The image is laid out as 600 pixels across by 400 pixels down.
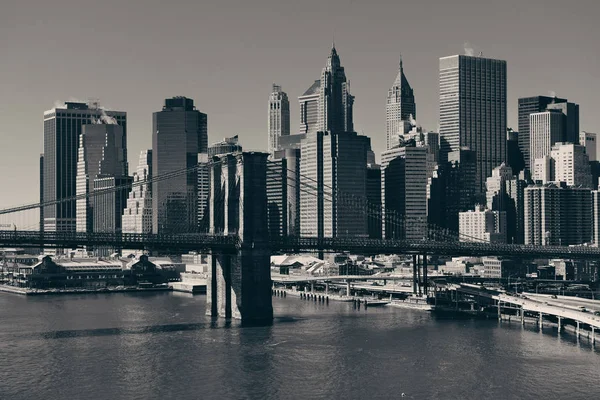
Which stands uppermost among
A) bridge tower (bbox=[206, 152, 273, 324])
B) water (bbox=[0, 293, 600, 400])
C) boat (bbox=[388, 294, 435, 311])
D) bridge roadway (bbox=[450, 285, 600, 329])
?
bridge tower (bbox=[206, 152, 273, 324])

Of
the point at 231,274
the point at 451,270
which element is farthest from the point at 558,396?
the point at 451,270

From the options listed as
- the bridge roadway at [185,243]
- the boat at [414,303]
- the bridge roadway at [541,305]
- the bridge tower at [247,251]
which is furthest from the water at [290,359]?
the boat at [414,303]

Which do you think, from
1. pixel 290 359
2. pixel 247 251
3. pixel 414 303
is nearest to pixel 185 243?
pixel 247 251

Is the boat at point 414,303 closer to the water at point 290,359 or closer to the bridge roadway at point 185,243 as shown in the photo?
the bridge roadway at point 185,243

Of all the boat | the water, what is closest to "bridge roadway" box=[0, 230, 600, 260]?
the boat

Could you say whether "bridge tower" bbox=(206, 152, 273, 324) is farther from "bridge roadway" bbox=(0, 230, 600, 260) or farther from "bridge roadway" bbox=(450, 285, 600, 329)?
"bridge roadway" bbox=(450, 285, 600, 329)
